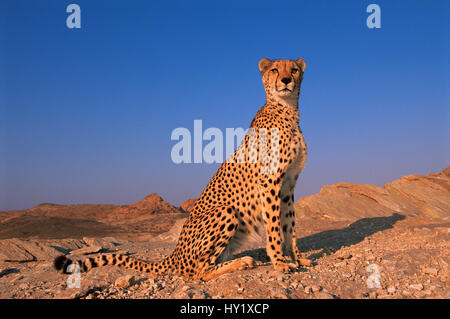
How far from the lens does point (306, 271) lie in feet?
13.5

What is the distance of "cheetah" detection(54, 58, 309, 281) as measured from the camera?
4.06 metres

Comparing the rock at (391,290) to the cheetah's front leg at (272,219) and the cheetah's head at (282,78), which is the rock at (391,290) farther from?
the cheetah's head at (282,78)

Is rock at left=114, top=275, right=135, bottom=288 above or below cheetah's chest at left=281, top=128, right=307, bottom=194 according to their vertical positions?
below

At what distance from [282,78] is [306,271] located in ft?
7.42

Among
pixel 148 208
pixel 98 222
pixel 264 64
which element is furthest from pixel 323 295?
pixel 148 208

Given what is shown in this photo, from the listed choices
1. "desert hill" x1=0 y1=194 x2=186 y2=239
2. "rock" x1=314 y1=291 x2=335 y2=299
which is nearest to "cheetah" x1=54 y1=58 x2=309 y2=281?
"rock" x1=314 y1=291 x2=335 y2=299

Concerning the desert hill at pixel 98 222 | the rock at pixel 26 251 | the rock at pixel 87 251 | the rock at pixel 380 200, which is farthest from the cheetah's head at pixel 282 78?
the desert hill at pixel 98 222

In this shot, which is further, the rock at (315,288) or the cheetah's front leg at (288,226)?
the cheetah's front leg at (288,226)

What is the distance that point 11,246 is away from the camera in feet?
21.0

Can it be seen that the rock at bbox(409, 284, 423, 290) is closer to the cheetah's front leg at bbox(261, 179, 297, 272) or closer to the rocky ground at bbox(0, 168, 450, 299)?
the rocky ground at bbox(0, 168, 450, 299)

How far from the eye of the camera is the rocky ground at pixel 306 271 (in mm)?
3371
